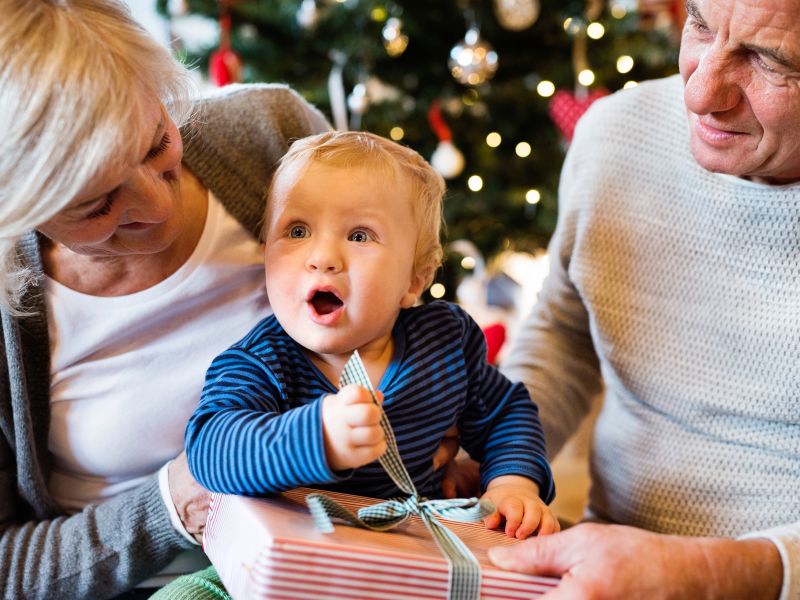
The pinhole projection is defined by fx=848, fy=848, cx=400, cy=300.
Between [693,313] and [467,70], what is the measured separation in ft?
4.57

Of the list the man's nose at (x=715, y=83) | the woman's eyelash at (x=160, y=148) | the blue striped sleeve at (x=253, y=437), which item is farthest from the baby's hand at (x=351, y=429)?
the man's nose at (x=715, y=83)

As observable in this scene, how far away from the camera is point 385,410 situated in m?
1.02

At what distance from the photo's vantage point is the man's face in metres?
1.00

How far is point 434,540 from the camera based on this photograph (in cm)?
88

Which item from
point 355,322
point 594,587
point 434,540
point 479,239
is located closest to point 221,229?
point 355,322

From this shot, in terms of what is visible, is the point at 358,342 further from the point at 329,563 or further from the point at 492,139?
the point at 492,139

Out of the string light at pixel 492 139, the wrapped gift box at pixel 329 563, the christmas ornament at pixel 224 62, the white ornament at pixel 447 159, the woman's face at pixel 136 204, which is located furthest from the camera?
the string light at pixel 492 139

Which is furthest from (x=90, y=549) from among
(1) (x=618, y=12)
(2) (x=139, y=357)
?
(1) (x=618, y=12)

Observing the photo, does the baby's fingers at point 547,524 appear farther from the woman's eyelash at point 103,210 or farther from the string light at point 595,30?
the string light at point 595,30

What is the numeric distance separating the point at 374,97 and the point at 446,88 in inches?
9.2

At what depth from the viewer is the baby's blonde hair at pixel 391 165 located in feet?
3.37

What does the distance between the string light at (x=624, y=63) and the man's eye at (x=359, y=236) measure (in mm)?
1828

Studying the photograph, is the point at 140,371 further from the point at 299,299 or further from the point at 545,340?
the point at 545,340

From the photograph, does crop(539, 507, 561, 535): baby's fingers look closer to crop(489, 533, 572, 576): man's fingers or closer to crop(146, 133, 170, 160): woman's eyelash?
crop(489, 533, 572, 576): man's fingers
